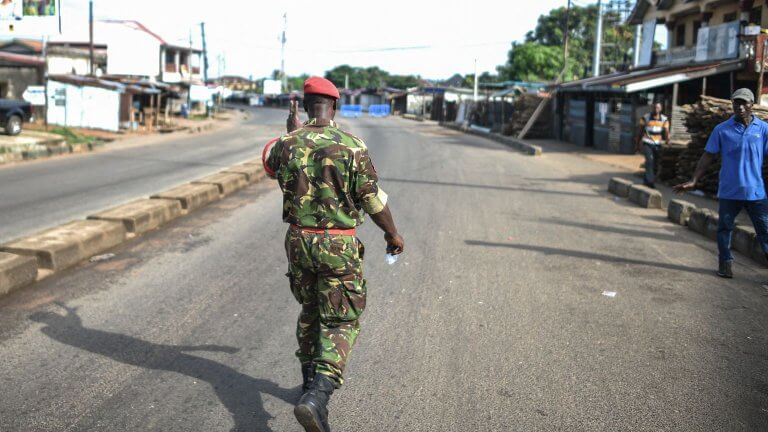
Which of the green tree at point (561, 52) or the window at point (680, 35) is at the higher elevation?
the green tree at point (561, 52)

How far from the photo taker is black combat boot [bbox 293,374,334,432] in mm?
3217

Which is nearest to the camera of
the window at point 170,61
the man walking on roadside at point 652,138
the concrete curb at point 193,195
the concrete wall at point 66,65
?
the concrete curb at point 193,195

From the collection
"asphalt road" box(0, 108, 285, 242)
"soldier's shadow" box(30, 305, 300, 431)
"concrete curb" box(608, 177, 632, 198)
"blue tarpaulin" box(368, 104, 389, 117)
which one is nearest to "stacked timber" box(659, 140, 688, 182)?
"concrete curb" box(608, 177, 632, 198)

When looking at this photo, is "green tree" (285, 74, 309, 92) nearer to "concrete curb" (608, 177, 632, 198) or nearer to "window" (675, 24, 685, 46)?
"window" (675, 24, 685, 46)

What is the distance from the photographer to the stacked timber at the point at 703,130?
43.4 ft

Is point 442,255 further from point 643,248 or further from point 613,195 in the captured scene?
point 613,195

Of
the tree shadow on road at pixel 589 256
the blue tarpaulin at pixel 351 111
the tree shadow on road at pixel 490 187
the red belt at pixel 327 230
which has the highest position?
the blue tarpaulin at pixel 351 111

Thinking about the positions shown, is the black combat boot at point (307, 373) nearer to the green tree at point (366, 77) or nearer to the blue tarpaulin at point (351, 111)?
the blue tarpaulin at point (351, 111)

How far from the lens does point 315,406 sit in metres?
3.29

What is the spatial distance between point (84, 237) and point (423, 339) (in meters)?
4.09

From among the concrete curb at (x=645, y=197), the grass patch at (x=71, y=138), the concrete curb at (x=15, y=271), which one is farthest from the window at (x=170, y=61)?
the concrete curb at (x=15, y=271)


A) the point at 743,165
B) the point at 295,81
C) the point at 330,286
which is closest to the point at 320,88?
the point at 330,286

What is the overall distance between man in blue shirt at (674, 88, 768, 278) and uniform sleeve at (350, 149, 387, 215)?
14.8 ft

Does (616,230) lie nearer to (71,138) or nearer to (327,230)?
(327,230)
